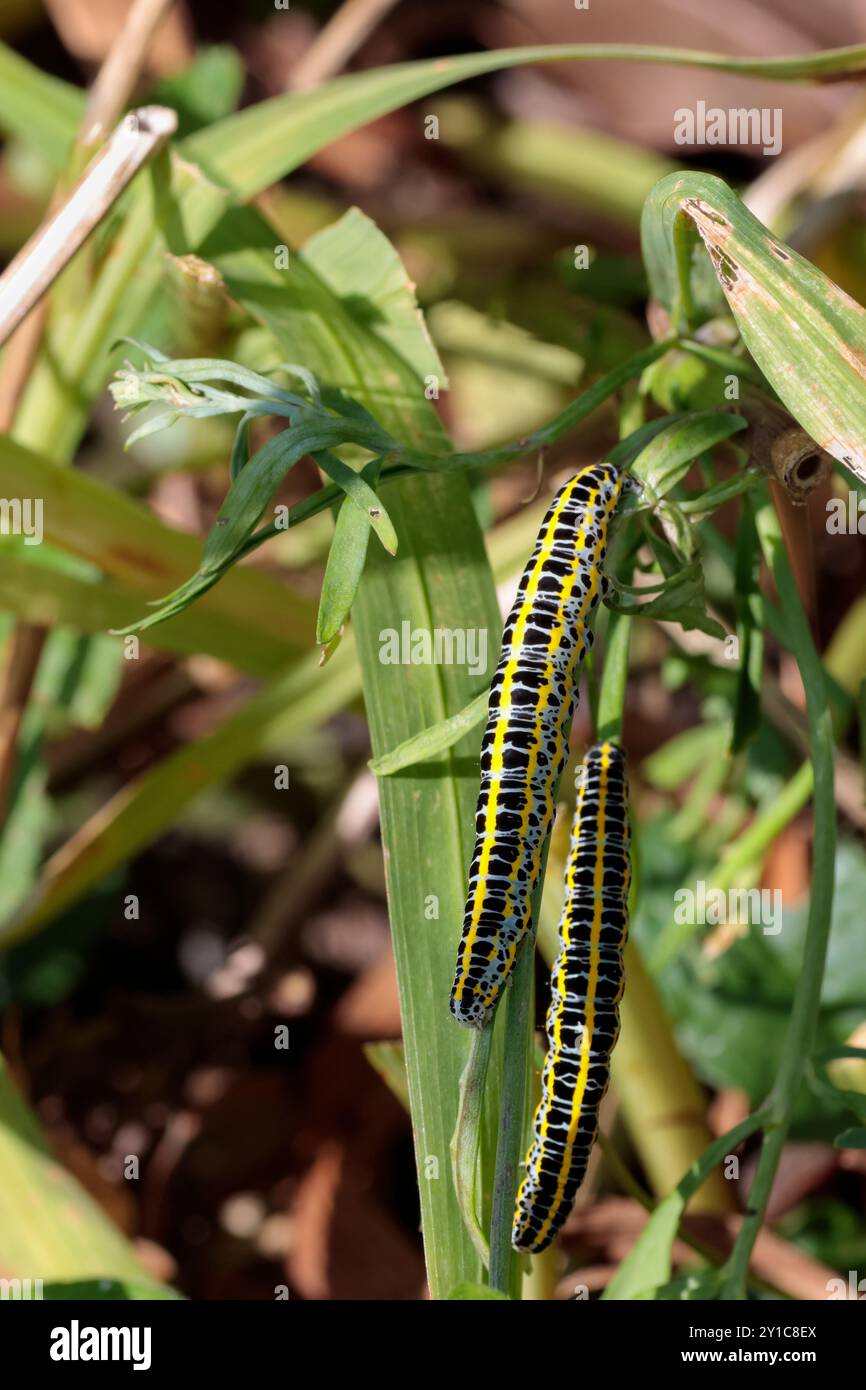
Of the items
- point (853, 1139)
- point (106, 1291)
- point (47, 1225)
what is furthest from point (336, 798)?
point (853, 1139)

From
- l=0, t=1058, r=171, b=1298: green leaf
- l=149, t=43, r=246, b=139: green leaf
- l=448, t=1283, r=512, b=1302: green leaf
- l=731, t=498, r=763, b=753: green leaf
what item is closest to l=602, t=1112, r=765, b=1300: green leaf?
l=448, t=1283, r=512, b=1302: green leaf

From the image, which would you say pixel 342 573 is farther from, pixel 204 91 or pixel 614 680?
pixel 204 91

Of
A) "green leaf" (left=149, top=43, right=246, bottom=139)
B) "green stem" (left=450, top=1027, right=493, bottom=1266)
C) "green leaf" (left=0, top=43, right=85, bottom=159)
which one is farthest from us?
"green leaf" (left=149, top=43, right=246, bottom=139)

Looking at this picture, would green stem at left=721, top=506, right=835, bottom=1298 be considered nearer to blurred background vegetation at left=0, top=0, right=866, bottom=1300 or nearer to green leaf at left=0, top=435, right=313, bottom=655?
blurred background vegetation at left=0, top=0, right=866, bottom=1300

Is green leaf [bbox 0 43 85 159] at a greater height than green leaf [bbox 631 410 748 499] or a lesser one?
greater

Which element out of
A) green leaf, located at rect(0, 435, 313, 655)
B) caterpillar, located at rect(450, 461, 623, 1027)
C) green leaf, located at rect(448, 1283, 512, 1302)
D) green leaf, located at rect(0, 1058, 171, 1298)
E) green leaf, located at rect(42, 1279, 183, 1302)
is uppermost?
green leaf, located at rect(0, 435, 313, 655)

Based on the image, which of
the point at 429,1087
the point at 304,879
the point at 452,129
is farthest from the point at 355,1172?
the point at 452,129
